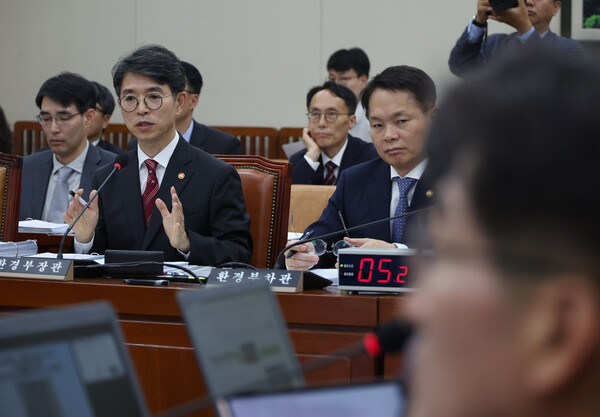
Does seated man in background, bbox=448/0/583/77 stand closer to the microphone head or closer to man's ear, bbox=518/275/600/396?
the microphone head

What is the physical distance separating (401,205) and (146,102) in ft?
2.94

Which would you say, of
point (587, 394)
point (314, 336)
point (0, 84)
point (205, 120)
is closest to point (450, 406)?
point (587, 394)

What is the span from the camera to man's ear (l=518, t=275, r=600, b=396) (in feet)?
1.05

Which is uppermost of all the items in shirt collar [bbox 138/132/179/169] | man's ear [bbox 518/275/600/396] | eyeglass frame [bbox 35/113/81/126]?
eyeglass frame [bbox 35/113/81/126]

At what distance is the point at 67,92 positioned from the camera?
3656 millimetres

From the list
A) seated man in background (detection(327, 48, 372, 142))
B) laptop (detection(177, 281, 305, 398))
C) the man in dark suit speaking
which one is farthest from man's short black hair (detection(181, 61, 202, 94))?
laptop (detection(177, 281, 305, 398))

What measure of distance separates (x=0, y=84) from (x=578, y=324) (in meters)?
6.58

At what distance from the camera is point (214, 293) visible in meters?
0.67

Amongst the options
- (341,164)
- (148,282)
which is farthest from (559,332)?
(341,164)

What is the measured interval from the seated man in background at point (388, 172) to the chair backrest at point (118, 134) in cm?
369

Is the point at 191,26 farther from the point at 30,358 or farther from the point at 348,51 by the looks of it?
the point at 30,358

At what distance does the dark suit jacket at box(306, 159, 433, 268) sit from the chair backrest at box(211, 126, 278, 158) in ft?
10.3

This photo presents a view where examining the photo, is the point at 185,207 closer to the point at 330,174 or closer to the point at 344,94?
the point at 330,174

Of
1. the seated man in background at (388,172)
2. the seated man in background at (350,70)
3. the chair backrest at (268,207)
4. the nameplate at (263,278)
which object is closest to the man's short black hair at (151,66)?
the chair backrest at (268,207)
